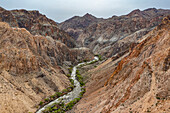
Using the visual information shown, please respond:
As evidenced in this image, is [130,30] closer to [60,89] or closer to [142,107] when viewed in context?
[60,89]

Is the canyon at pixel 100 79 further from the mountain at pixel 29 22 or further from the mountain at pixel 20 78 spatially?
the mountain at pixel 29 22

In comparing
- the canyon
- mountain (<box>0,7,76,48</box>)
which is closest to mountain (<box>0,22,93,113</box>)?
the canyon

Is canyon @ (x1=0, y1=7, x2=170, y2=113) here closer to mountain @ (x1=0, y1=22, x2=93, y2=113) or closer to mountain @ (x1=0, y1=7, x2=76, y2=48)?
mountain @ (x1=0, y1=22, x2=93, y2=113)

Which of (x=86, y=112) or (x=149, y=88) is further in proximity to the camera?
(x=86, y=112)

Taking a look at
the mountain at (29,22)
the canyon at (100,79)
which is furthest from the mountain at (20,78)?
the mountain at (29,22)

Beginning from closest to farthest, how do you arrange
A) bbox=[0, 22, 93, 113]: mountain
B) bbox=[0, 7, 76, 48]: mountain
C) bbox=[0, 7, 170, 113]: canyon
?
bbox=[0, 7, 170, 113]: canyon < bbox=[0, 22, 93, 113]: mountain < bbox=[0, 7, 76, 48]: mountain

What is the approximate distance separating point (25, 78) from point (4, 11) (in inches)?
2458

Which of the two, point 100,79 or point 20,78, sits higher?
point 20,78

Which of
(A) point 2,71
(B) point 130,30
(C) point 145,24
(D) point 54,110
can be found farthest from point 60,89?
(C) point 145,24

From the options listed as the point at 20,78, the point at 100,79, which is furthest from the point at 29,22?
the point at 100,79

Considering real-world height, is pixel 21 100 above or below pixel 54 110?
above

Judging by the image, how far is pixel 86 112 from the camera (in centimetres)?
2866

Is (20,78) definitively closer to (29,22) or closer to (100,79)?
(100,79)

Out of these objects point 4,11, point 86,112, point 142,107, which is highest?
point 4,11
